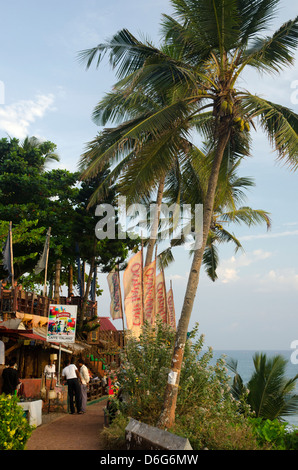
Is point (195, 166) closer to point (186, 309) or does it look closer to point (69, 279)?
point (186, 309)

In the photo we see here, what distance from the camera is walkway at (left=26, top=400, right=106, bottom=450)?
9.56 m

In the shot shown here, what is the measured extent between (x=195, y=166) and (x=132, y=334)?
689 cm

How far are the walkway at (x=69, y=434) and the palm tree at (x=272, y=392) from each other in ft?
14.2

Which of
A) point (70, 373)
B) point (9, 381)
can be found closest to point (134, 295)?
point (70, 373)

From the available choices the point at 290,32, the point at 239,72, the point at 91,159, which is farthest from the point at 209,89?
the point at 91,159

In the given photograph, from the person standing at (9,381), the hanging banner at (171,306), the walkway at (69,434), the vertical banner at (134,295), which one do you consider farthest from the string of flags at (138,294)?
the hanging banner at (171,306)

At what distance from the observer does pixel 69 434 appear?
10930 mm

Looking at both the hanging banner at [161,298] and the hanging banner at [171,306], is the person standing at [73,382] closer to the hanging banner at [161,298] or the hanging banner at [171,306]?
the hanging banner at [161,298]

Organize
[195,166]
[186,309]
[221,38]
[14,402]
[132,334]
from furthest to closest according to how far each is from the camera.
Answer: [195,166] < [132,334] < [221,38] < [186,309] < [14,402]

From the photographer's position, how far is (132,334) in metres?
13.0

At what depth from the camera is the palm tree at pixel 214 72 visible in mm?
11594

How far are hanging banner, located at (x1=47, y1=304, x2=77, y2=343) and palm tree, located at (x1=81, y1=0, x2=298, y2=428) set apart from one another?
234 inches

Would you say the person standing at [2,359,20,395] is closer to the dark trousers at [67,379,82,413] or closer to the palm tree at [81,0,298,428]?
the dark trousers at [67,379,82,413]
